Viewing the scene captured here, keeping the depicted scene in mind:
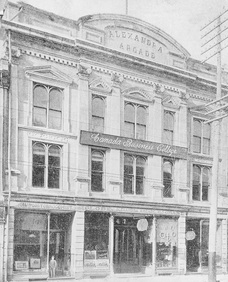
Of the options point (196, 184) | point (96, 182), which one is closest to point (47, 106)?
point (96, 182)

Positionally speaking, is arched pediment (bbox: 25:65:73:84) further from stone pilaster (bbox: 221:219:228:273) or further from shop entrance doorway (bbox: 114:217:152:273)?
stone pilaster (bbox: 221:219:228:273)

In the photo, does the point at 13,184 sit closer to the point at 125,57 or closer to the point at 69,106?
the point at 69,106

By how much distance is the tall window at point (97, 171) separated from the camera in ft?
73.6

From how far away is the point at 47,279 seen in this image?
20297 mm

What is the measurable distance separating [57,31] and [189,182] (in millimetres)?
10791

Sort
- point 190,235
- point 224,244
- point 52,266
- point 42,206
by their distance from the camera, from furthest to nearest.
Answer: point 224,244 < point 190,235 < point 52,266 < point 42,206

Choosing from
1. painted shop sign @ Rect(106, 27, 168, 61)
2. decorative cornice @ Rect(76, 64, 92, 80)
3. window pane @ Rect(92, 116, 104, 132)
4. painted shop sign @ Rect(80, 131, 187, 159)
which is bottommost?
painted shop sign @ Rect(80, 131, 187, 159)

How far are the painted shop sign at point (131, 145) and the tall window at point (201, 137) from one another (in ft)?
4.57

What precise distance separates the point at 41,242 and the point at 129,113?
7780 mm

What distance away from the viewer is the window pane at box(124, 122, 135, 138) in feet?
77.8

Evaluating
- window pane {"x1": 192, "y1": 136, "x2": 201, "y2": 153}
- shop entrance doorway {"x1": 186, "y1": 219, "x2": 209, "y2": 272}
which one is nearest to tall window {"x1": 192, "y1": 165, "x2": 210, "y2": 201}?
window pane {"x1": 192, "y1": 136, "x2": 201, "y2": 153}

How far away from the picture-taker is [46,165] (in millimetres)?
21016

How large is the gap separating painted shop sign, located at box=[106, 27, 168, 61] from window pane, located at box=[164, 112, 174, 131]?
9.92 ft

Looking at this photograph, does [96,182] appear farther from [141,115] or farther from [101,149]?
[141,115]
